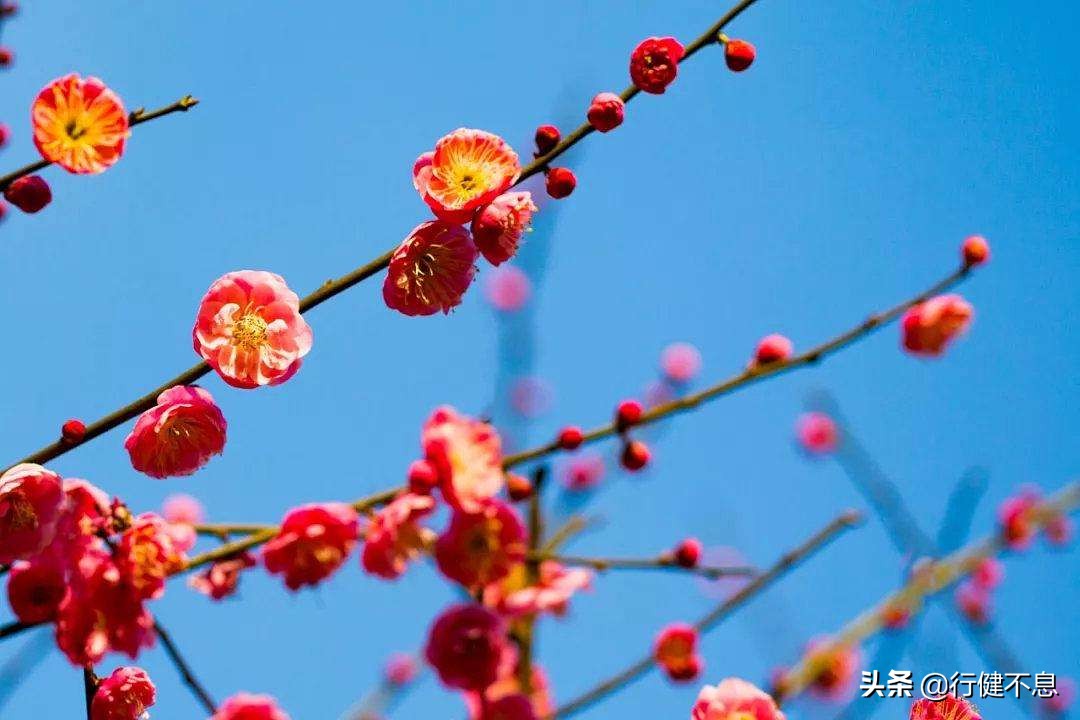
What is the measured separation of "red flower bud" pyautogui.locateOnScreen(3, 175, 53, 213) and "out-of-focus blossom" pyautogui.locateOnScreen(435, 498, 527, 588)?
121 cm

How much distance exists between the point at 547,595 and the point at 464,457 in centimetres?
36

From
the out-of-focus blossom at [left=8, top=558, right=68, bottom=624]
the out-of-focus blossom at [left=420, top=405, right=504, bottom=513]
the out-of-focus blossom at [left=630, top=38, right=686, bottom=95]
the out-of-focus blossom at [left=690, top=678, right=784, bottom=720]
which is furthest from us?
the out-of-focus blossom at [left=630, top=38, right=686, bottom=95]

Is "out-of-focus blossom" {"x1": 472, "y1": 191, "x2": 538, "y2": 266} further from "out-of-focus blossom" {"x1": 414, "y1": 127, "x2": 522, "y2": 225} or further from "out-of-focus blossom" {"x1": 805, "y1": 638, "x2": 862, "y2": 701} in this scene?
"out-of-focus blossom" {"x1": 805, "y1": 638, "x2": 862, "y2": 701}

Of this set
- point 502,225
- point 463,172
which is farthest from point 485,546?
point 463,172

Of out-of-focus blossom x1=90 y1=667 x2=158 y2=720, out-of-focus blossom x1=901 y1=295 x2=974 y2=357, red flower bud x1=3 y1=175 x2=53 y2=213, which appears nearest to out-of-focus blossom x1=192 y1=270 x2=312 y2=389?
red flower bud x1=3 y1=175 x2=53 y2=213

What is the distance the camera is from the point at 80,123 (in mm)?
2139

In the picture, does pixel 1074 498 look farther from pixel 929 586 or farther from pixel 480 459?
pixel 480 459

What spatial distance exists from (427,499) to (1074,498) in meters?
1.95

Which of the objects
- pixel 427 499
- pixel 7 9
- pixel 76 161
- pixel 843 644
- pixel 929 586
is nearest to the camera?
pixel 427 499

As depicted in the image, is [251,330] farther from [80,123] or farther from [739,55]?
[739,55]

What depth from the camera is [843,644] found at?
1921 millimetres

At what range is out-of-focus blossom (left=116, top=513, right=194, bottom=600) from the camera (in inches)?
62.5

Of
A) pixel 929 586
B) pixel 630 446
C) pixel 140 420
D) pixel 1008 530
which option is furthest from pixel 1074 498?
pixel 140 420

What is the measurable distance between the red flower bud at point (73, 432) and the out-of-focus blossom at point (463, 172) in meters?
0.86
